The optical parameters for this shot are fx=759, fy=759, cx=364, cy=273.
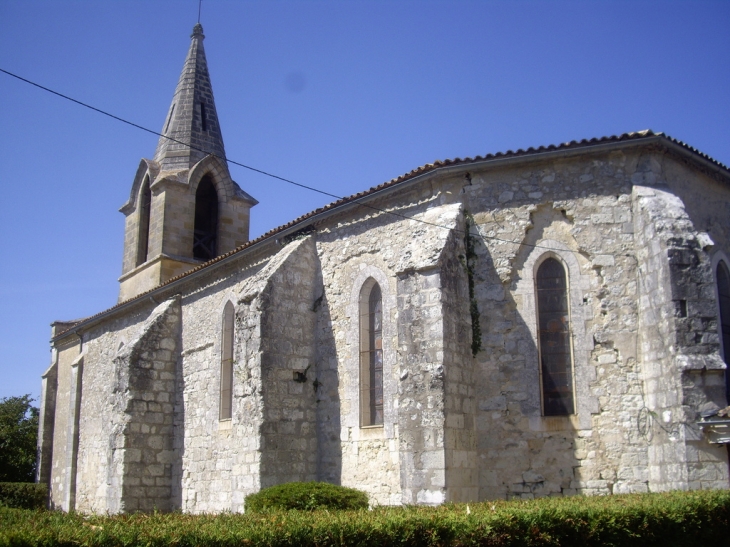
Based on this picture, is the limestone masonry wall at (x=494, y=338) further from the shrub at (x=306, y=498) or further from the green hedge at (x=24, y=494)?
the green hedge at (x=24, y=494)

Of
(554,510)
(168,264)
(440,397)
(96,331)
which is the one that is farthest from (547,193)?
(96,331)

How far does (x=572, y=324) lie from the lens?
12.1 meters

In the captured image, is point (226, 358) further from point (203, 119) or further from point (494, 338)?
point (203, 119)

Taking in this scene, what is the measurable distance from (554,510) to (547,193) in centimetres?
617

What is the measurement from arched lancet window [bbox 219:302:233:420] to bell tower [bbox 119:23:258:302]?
662 centimetres

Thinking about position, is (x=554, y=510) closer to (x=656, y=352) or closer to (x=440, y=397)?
(x=440, y=397)

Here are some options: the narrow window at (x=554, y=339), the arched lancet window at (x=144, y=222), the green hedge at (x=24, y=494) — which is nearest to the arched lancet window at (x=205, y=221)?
the arched lancet window at (x=144, y=222)

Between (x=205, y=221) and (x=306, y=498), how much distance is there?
53.7 feet

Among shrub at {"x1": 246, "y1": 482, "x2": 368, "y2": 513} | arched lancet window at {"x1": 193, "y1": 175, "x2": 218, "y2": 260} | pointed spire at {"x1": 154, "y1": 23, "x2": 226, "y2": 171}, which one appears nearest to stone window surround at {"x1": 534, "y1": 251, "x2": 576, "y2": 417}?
shrub at {"x1": 246, "y1": 482, "x2": 368, "y2": 513}

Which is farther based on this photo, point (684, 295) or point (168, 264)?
point (168, 264)

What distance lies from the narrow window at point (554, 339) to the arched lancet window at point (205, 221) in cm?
1506

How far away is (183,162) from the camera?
2530 centimetres

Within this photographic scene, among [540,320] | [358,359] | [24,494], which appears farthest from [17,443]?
[540,320]

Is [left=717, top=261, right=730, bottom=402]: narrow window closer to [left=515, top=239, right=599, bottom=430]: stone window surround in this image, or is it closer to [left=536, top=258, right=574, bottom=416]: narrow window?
→ [left=515, top=239, right=599, bottom=430]: stone window surround
